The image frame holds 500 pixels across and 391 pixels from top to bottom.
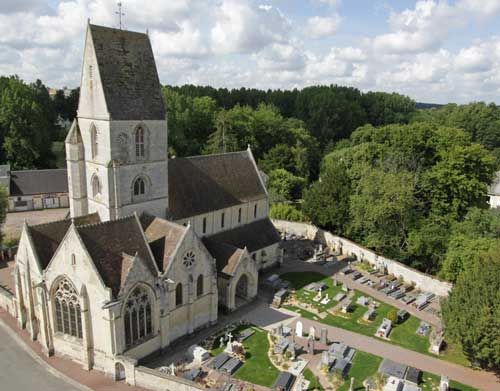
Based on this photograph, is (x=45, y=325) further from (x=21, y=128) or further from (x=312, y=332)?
(x=21, y=128)

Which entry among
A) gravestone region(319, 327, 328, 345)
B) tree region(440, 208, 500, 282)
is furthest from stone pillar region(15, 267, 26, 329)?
tree region(440, 208, 500, 282)

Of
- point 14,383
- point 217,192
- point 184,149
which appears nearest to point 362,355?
point 217,192

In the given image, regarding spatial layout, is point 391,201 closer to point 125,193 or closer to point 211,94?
point 125,193

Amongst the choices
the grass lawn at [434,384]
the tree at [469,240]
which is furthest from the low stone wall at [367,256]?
the grass lawn at [434,384]

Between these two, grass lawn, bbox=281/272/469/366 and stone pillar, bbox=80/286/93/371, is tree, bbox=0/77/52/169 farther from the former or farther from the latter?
grass lawn, bbox=281/272/469/366

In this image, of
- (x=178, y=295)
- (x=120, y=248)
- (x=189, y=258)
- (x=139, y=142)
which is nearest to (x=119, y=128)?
(x=139, y=142)
